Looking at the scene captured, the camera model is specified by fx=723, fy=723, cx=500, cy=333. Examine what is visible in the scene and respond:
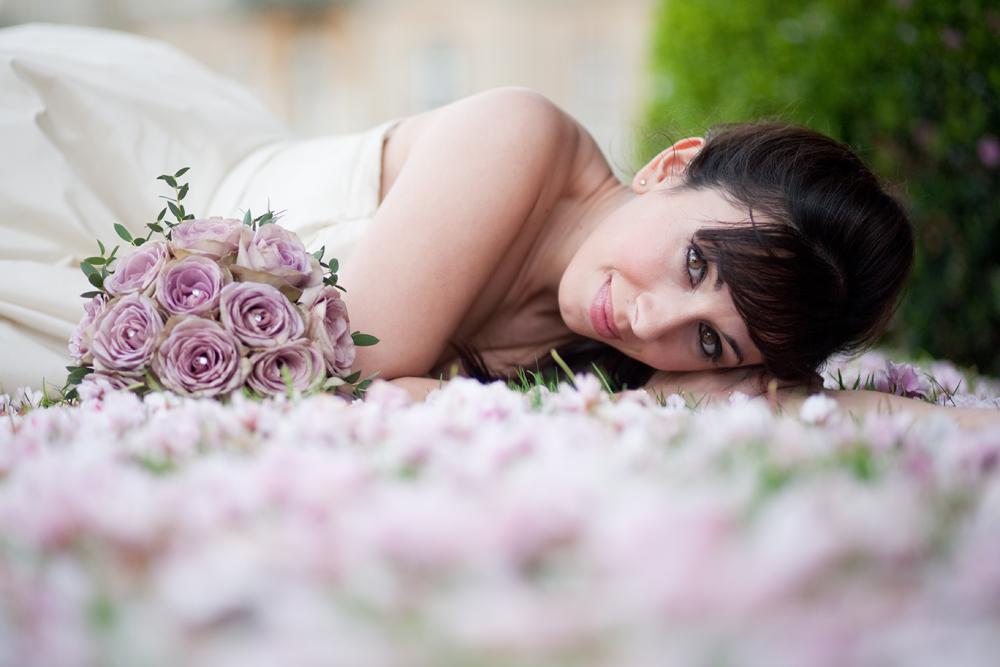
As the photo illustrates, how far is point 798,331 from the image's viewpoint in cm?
195

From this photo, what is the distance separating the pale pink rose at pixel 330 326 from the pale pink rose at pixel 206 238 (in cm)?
19

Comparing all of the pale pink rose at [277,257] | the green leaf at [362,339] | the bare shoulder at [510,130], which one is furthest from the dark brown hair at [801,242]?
the pale pink rose at [277,257]

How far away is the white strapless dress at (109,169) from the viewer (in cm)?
208

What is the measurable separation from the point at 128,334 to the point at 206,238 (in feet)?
0.82

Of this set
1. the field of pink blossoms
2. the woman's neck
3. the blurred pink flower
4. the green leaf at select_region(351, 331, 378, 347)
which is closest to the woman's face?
the woman's neck

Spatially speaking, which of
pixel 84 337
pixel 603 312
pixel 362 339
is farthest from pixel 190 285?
pixel 603 312

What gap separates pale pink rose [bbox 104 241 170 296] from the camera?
4.89ft

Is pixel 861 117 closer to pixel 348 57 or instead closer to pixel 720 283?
pixel 720 283

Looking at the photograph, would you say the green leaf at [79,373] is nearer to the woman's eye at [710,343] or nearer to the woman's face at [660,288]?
the woman's face at [660,288]

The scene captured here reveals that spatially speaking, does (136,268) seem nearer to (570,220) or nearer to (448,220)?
(448,220)

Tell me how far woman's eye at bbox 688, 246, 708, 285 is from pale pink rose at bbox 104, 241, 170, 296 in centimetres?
125

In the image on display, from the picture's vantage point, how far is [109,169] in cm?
259

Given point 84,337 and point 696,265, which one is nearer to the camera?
point 84,337

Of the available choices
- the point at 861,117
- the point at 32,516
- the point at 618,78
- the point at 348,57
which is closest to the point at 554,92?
the point at 618,78
